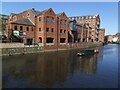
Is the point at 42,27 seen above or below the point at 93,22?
below

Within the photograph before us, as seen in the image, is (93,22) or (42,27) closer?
(42,27)

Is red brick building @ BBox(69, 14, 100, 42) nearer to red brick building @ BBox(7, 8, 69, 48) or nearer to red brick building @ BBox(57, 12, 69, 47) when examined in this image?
red brick building @ BBox(57, 12, 69, 47)

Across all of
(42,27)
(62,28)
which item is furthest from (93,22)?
(42,27)

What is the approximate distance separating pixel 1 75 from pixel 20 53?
24597 mm

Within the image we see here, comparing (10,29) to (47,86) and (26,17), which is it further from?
(47,86)

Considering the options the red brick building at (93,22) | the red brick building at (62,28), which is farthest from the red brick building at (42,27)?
the red brick building at (93,22)

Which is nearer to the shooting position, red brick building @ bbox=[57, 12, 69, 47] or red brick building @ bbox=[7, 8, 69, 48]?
red brick building @ bbox=[7, 8, 69, 48]

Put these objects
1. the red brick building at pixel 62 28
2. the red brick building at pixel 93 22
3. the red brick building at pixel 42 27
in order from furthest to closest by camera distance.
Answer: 1. the red brick building at pixel 93 22
2. the red brick building at pixel 62 28
3. the red brick building at pixel 42 27

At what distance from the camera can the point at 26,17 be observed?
219 ft

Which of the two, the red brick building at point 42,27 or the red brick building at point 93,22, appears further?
the red brick building at point 93,22

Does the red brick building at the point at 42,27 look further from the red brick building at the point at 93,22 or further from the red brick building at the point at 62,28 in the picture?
the red brick building at the point at 93,22

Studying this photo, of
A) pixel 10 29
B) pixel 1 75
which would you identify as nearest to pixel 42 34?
pixel 10 29

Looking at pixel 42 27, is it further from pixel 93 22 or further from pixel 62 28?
pixel 93 22

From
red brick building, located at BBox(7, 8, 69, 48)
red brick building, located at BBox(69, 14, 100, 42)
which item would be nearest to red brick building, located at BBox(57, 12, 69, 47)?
red brick building, located at BBox(7, 8, 69, 48)
